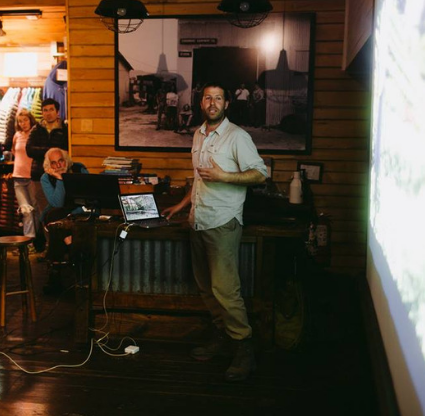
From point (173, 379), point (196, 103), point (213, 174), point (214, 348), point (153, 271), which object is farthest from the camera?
point (196, 103)

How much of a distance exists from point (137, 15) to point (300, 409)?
357cm

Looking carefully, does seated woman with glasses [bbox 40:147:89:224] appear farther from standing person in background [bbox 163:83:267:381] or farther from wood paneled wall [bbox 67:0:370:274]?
standing person in background [bbox 163:83:267:381]

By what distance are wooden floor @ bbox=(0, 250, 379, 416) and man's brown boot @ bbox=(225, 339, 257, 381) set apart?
0.05 meters

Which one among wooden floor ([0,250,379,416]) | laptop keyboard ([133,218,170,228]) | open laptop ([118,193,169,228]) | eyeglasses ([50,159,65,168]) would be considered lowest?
wooden floor ([0,250,379,416])

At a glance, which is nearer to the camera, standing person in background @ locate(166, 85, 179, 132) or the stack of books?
the stack of books

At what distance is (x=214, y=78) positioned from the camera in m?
5.86

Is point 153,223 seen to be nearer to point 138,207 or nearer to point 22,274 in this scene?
point 138,207

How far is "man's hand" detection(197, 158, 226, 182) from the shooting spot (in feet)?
10.6

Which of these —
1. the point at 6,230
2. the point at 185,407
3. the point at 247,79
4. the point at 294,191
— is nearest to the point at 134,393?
A: the point at 185,407

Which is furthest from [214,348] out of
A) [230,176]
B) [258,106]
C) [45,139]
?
[45,139]

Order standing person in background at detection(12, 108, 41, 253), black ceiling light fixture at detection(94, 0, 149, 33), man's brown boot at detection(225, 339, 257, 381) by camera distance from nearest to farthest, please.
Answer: man's brown boot at detection(225, 339, 257, 381) → black ceiling light fixture at detection(94, 0, 149, 33) → standing person in background at detection(12, 108, 41, 253)

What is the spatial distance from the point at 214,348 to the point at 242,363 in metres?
0.36

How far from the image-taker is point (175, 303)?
3887 millimetres

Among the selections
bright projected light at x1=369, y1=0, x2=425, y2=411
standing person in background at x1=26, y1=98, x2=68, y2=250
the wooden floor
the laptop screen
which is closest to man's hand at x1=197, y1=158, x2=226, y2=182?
the laptop screen
